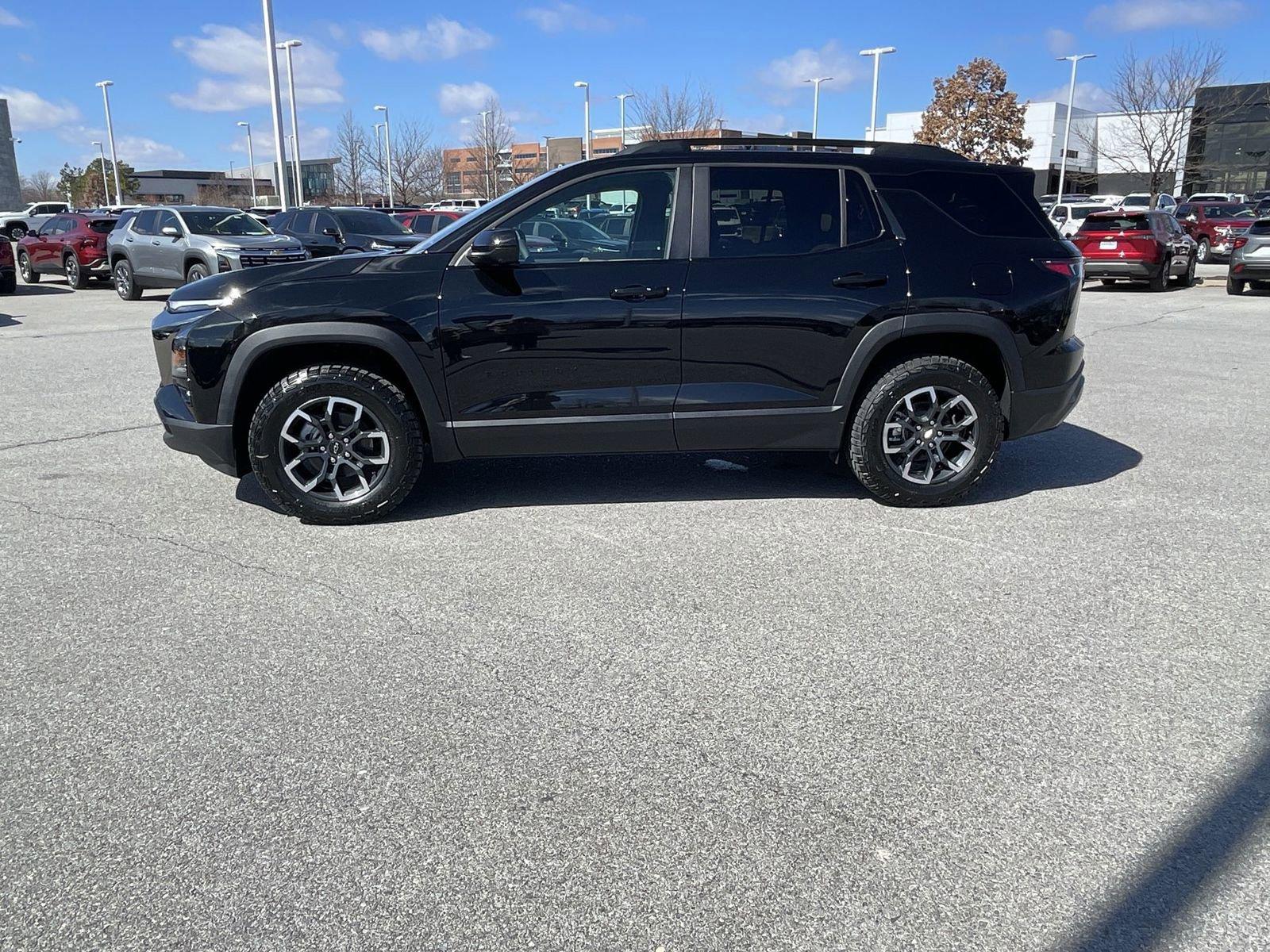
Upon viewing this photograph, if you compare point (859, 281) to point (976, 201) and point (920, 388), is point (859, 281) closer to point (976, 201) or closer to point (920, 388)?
point (920, 388)

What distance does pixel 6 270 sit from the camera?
20.4 meters

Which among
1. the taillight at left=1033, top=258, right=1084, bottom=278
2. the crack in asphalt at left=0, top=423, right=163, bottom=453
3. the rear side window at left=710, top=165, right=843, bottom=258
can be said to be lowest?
the crack in asphalt at left=0, top=423, right=163, bottom=453

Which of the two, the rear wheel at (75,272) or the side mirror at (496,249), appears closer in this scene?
the side mirror at (496,249)

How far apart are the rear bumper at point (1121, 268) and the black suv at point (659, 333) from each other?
15.8m

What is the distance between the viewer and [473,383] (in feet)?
16.8

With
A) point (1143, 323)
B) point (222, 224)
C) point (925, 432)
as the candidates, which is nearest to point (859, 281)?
point (925, 432)

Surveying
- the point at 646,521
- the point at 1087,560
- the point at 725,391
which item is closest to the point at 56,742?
the point at 646,521

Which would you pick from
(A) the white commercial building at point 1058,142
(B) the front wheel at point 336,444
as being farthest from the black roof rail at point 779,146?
(A) the white commercial building at point 1058,142

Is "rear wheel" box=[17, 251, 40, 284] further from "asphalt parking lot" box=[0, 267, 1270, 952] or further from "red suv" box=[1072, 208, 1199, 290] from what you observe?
"red suv" box=[1072, 208, 1199, 290]

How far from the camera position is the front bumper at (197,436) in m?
5.16

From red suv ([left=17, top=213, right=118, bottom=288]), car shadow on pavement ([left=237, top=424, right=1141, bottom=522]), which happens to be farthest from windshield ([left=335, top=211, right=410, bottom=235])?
car shadow on pavement ([left=237, top=424, right=1141, bottom=522])

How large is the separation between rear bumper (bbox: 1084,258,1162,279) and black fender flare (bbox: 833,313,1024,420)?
1577 centimetres

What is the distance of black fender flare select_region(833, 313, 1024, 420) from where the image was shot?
5.28m

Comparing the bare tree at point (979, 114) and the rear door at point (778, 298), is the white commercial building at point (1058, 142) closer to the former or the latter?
the bare tree at point (979, 114)
